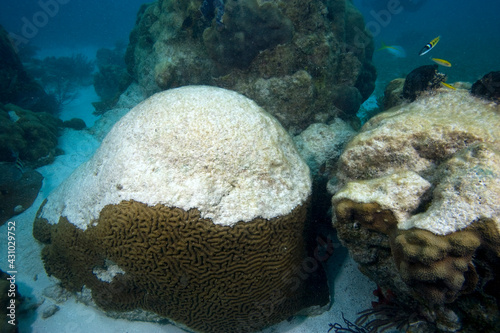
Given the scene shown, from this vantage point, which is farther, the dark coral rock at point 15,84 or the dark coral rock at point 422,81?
the dark coral rock at point 15,84

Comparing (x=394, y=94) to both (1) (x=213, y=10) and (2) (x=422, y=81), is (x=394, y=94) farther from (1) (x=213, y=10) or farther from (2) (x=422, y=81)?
(1) (x=213, y=10)

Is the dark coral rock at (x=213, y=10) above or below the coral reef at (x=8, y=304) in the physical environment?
above

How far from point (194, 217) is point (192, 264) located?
0.65 m

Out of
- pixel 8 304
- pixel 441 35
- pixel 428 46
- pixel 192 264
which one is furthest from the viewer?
pixel 441 35

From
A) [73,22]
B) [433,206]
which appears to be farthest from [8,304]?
[73,22]

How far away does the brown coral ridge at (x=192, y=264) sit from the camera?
9.64ft

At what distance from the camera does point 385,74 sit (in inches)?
647

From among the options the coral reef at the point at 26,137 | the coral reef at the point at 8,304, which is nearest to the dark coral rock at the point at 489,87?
the coral reef at the point at 8,304

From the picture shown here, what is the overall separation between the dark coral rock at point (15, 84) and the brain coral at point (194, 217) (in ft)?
32.9

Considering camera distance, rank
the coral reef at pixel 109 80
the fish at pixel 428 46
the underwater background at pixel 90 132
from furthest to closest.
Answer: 1. the coral reef at pixel 109 80
2. the fish at pixel 428 46
3. the underwater background at pixel 90 132

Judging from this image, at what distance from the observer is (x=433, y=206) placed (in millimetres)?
2211

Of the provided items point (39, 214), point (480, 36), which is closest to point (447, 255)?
point (39, 214)

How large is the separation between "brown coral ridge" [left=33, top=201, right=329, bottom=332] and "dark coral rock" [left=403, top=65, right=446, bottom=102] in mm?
2679

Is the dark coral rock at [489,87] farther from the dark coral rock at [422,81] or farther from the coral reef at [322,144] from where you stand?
the coral reef at [322,144]
